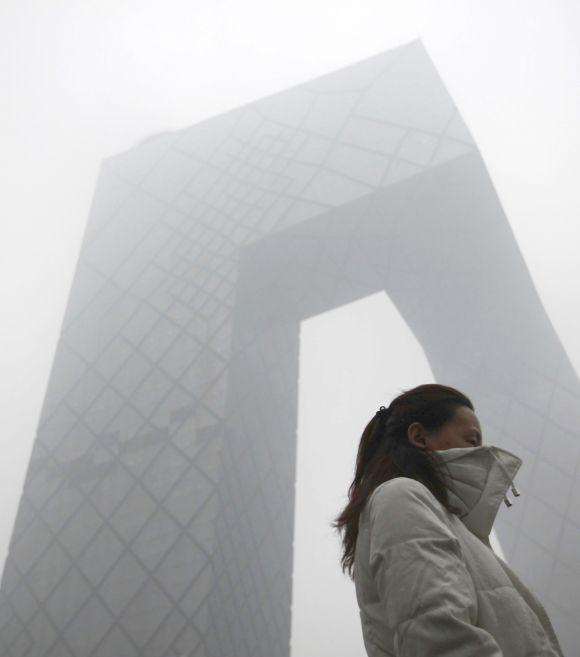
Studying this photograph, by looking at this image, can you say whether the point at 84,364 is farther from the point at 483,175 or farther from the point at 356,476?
the point at 356,476

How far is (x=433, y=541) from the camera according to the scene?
1.23 metres

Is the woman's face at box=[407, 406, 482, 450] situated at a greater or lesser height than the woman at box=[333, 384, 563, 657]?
greater

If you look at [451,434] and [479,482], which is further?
[451,434]

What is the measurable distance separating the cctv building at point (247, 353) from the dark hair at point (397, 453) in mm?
8341

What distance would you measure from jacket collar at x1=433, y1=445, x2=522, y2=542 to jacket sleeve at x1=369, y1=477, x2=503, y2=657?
15cm

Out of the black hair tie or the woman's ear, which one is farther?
the black hair tie

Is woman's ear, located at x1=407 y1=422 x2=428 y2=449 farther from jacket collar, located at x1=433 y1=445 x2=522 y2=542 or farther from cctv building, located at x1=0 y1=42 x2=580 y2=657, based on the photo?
cctv building, located at x1=0 y1=42 x2=580 y2=657

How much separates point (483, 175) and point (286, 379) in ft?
18.6

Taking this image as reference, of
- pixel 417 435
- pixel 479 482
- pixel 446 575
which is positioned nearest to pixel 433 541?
pixel 446 575

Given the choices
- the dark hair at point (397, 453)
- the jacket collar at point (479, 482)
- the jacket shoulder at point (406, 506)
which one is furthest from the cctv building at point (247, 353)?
the jacket shoulder at point (406, 506)

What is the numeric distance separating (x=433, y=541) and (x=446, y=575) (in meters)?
0.06

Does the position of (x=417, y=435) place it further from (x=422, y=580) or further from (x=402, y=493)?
(x=422, y=580)

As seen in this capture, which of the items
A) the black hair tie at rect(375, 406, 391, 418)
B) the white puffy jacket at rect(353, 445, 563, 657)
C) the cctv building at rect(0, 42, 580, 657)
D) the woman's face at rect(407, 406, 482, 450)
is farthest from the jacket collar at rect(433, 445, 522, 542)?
the cctv building at rect(0, 42, 580, 657)

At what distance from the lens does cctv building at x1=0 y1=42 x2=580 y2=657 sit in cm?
1052
